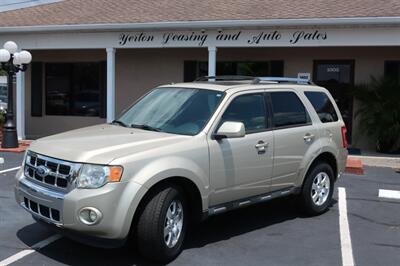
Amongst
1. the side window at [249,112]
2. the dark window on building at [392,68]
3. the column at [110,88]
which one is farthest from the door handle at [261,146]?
the dark window on building at [392,68]

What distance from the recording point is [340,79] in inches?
564

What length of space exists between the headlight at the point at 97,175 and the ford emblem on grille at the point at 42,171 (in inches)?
18.4

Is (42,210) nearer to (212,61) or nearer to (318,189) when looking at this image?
(318,189)

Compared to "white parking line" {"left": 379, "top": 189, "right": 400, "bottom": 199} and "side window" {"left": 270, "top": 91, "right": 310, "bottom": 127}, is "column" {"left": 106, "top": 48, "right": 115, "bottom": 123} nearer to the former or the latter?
"white parking line" {"left": 379, "top": 189, "right": 400, "bottom": 199}

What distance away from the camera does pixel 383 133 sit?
42.1 feet

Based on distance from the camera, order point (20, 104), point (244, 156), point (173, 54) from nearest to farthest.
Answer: point (244, 156) → point (20, 104) → point (173, 54)

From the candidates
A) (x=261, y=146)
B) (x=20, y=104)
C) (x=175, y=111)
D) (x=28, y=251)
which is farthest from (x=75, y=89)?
(x=28, y=251)

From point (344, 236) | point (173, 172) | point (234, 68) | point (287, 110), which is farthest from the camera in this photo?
point (234, 68)

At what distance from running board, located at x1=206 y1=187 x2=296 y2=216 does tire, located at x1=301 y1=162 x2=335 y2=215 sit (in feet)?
0.97

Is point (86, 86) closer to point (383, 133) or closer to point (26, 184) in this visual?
point (383, 133)

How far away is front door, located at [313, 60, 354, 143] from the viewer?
14180 millimetres

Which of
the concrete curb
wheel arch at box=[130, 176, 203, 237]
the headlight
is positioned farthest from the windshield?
the concrete curb

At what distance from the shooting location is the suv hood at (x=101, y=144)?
4773 millimetres

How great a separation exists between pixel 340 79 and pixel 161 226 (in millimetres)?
10604
